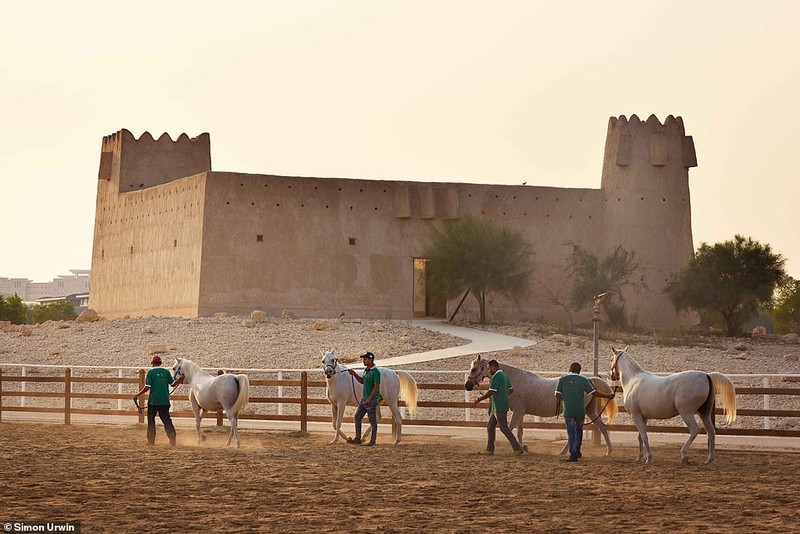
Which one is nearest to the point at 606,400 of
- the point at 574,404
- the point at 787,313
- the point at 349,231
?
the point at 574,404

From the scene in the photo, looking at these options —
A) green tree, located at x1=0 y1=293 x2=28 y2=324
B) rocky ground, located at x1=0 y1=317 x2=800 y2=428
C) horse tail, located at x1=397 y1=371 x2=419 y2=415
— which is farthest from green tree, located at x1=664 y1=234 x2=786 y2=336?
green tree, located at x1=0 y1=293 x2=28 y2=324

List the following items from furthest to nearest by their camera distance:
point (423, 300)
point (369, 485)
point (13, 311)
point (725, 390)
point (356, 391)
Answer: point (13, 311), point (423, 300), point (356, 391), point (725, 390), point (369, 485)

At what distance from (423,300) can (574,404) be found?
3311 centimetres

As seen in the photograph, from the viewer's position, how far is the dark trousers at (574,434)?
661 inches

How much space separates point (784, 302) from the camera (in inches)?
3027

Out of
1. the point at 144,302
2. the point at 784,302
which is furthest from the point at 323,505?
the point at 784,302

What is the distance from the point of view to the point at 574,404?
1689 centimetres

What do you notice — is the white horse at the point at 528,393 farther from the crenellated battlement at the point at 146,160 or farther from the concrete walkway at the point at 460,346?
the crenellated battlement at the point at 146,160

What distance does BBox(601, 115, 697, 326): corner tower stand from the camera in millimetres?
49969

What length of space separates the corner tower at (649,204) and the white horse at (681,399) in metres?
33.0

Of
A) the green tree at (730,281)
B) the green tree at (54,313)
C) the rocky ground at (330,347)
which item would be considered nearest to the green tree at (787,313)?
the green tree at (730,281)

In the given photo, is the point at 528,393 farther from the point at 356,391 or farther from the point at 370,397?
the point at 356,391

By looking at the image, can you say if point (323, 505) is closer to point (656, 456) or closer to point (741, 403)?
point (656, 456)

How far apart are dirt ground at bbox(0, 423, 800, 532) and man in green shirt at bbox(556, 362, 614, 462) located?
12.7 inches
